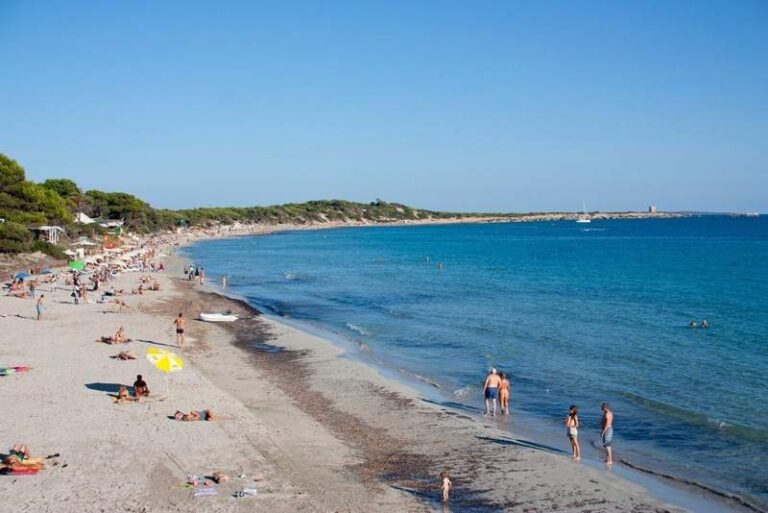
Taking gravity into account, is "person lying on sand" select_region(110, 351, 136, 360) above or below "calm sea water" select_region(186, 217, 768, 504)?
above

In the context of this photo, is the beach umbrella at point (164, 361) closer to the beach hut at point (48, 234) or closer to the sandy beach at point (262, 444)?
the sandy beach at point (262, 444)

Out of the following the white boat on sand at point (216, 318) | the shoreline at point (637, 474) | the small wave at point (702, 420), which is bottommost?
the shoreline at point (637, 474)

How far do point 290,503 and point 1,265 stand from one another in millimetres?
38844

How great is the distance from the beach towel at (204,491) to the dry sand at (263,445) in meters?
0.13

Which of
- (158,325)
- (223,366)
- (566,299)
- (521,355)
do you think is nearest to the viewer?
(223,366)

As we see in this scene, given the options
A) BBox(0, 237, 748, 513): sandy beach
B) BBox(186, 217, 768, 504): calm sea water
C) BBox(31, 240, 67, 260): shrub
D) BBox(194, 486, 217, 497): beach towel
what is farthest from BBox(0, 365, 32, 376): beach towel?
BBox(31, 240, 67, 260): shrub

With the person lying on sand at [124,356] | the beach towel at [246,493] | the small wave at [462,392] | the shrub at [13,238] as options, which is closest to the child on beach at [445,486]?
the beach towel at [246,493]

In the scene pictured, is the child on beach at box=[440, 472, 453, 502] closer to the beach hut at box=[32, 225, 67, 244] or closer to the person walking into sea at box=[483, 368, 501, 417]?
the person walking into sea at box=[483, 368, 501, 417]

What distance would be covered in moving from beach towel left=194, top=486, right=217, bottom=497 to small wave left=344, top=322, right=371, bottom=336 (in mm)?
18469

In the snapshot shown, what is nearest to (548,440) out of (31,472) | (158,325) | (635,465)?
(635,465)

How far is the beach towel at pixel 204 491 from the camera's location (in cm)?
1160

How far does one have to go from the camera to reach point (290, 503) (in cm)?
1157

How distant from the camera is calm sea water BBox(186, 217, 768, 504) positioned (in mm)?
16344

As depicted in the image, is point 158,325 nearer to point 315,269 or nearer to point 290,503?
point 290,503
